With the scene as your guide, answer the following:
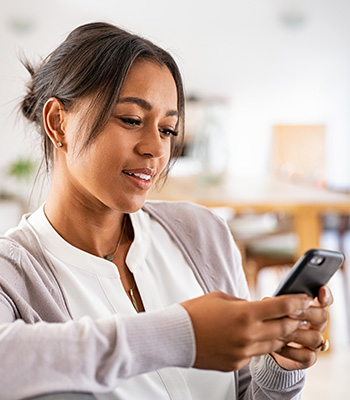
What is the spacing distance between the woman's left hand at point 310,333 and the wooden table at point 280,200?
210 cm

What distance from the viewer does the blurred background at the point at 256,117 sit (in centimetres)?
323

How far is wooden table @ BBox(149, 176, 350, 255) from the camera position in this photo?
3.00 m

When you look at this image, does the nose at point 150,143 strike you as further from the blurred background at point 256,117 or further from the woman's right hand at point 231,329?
the blurred background at point 256,117

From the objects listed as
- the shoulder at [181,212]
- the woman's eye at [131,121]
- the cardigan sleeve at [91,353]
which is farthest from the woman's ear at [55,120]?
the cardigan sleeve at [91,353]

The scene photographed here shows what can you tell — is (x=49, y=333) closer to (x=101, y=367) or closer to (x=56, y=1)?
(x=101, y=367)

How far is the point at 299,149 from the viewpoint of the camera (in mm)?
8180

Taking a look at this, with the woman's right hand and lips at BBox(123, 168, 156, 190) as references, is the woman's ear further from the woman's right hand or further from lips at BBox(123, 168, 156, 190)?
the woman's right hand

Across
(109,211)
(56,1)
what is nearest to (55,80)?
(109,211)

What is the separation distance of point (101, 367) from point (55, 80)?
504 millimetres

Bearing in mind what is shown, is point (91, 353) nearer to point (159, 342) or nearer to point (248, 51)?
point (159, 342)

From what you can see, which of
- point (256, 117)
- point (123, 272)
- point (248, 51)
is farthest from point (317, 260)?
point (256, 117)

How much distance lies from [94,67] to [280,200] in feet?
7.36

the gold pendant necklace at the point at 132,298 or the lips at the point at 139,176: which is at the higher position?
the lips at the point at 139,176

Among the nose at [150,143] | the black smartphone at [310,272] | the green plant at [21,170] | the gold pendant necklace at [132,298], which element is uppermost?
the nose at [150,143]
